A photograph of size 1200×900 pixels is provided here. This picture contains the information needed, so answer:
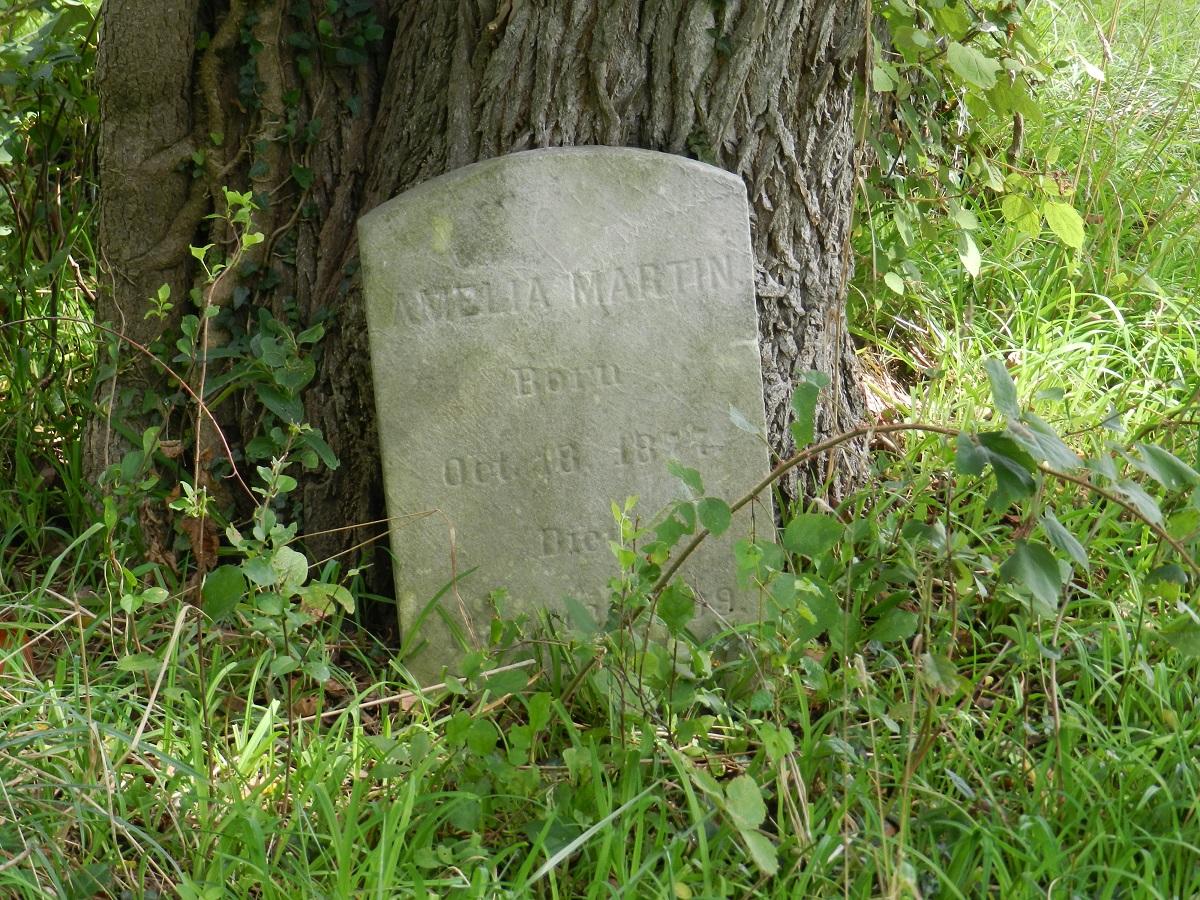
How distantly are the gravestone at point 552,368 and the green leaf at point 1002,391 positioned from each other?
0.84 meters

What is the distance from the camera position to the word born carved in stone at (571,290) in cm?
242

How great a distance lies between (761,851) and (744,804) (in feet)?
0.24

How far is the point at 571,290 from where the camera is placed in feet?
8.01

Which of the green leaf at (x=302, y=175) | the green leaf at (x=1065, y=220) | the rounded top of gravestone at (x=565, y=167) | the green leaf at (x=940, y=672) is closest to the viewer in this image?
the green leaf at (x=940, y=672)

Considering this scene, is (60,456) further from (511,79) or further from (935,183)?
(935,183)

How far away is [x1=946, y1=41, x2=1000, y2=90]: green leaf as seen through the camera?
2.49 m

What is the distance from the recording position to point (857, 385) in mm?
3076

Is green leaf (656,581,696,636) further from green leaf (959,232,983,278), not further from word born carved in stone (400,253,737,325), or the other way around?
green leaf (959,232,983,278)

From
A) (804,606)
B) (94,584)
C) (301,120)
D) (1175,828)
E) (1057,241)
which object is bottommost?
(1175,828)

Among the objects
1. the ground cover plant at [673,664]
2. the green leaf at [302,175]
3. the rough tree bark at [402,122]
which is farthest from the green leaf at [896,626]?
the green leaf at [302,175]

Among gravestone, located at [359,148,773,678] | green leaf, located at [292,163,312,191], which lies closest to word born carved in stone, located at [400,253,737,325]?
gravestone, located at [359,148,773,678]

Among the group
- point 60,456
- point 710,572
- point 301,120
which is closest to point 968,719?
point 710,572

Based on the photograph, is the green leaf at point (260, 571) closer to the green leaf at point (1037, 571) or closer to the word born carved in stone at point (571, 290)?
the word born carved in stone at point (571, 290)

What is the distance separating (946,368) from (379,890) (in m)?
2.14
